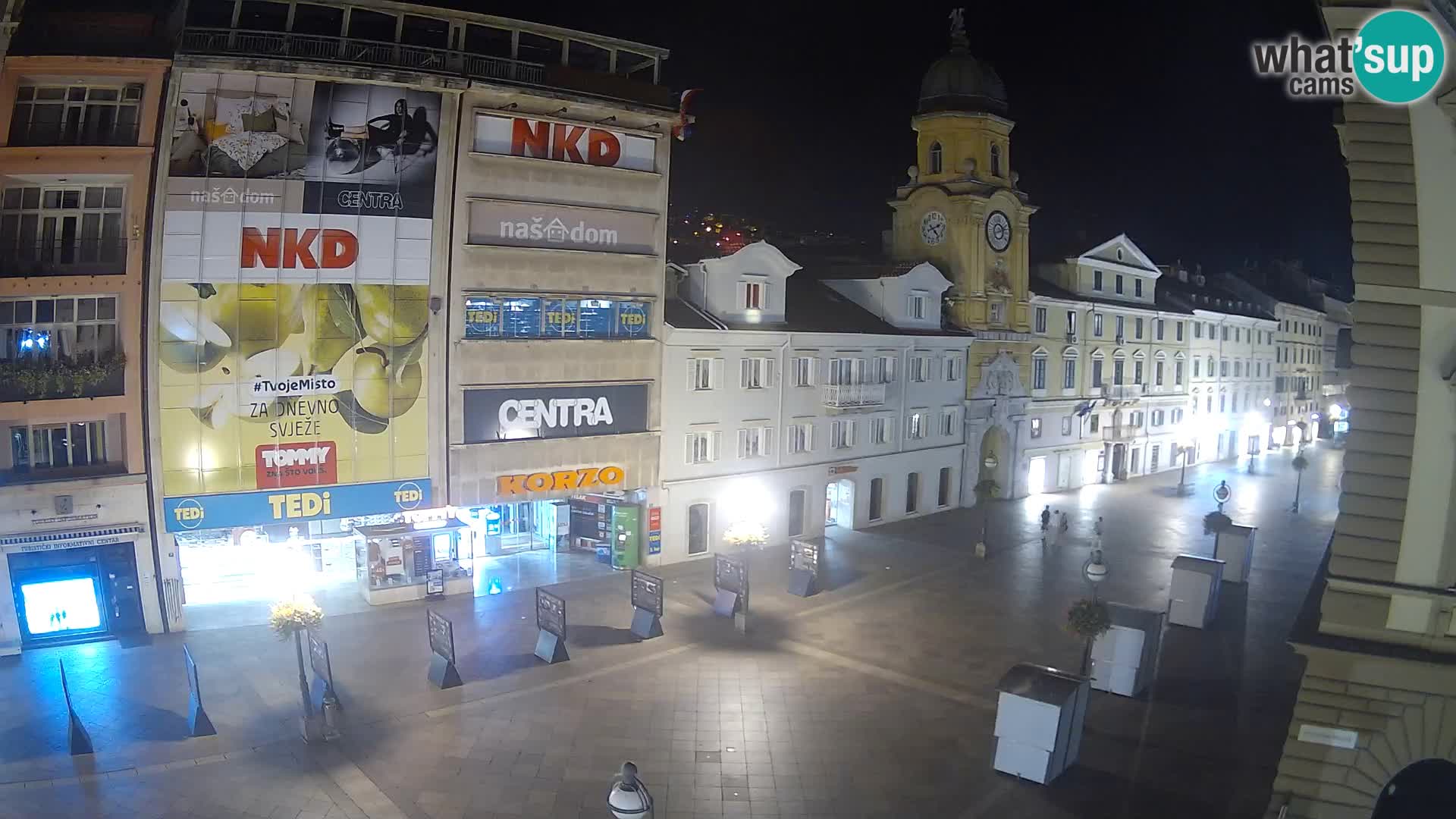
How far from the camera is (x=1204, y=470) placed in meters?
66.6

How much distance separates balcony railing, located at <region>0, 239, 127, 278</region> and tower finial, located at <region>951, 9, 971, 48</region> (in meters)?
39.1

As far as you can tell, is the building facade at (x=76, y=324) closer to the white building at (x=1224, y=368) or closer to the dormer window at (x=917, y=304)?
the dormer window at (x=917, y=304)

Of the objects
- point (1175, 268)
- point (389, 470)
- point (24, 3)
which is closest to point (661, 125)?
point (389, 470)

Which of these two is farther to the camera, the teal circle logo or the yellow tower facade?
the yellow tower facade

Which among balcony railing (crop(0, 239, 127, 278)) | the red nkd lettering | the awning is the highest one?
the red nkd lettering

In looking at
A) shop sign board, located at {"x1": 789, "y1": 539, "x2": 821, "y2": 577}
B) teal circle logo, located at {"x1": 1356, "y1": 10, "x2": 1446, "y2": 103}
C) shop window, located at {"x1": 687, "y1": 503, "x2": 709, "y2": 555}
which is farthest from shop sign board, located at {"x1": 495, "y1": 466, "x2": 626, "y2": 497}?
teal circle logo, located at {"x1": 1356, "y1": 10, "x2": 1446, "y2": 103}

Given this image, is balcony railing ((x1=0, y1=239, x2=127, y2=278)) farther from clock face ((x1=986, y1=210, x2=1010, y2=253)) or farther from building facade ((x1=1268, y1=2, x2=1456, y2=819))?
clock face ((x1=986, y1=210, x2=1010, y2=253))

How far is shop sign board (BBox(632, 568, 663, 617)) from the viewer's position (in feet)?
86.5

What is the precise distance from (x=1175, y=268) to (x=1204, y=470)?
1723 centimetres

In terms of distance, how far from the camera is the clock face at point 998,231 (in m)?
48.7

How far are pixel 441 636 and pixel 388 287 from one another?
37.7ft

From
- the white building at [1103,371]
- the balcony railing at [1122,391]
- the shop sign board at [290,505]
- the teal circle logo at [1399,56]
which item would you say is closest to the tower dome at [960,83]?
the white building at [1103,371]

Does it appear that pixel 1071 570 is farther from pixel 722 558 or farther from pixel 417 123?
pixel 417 123

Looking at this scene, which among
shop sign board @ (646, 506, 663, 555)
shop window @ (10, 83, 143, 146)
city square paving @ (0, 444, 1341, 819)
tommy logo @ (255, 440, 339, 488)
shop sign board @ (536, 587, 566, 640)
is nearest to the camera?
city square paving @ (0, 444, 1341, 819)
